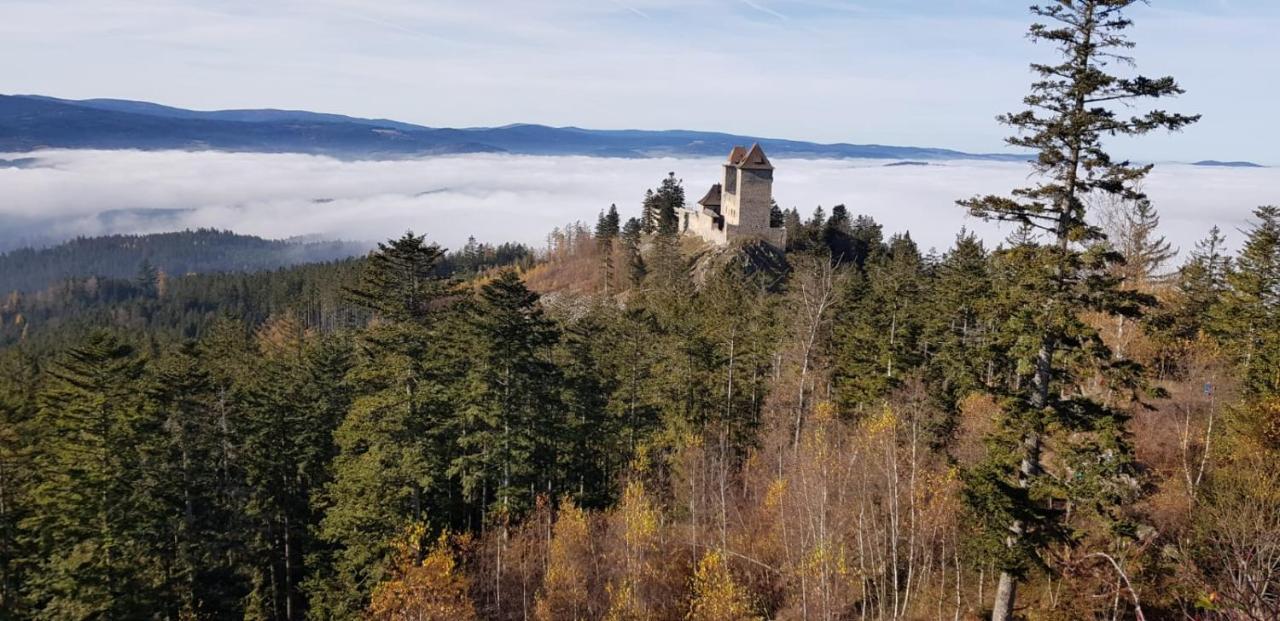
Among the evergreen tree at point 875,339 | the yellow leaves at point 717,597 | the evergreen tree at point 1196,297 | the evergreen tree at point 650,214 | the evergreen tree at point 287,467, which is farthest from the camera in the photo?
the evergreen tree at point 650,214

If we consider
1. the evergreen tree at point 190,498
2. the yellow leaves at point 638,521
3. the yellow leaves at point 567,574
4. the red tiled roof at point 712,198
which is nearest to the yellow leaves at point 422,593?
the yellow leaves at point 567,574

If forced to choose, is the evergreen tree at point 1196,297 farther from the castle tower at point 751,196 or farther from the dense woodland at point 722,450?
the castle tower at point 751,196

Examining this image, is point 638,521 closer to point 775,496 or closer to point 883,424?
point 775,496

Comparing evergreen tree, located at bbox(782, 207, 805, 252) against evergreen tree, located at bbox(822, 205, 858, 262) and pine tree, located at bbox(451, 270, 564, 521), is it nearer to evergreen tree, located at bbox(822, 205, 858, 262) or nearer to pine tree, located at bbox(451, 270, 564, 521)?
evergreen tree, located at bbox(822, 205, 858, 262)

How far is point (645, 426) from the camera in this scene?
1478 inches

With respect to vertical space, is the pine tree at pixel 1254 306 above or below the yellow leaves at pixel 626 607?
above

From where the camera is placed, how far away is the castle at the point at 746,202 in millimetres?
87500

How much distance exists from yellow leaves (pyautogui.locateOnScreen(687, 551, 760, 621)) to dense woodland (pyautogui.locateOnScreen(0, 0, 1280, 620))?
0.19 m

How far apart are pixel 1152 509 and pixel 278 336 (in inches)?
3735

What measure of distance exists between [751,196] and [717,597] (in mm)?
68927

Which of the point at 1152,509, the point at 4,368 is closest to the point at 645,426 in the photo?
the point at 1152,509

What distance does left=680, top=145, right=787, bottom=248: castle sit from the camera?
8750 centimetres

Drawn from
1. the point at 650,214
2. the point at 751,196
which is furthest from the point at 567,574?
the point at 650,214

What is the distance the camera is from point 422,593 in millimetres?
25484
